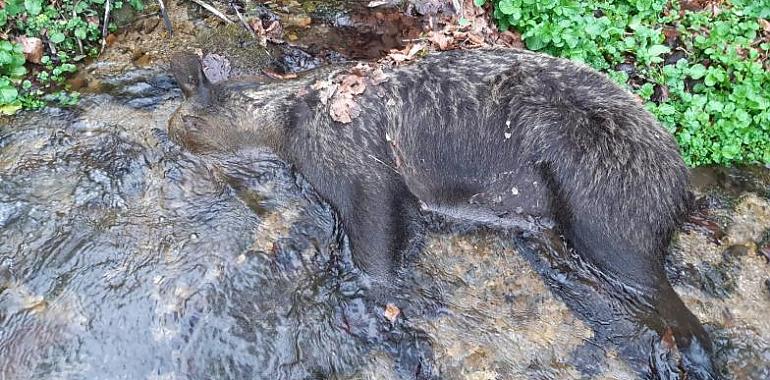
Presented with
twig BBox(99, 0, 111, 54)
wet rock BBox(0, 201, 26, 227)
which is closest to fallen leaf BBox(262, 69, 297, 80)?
twig BBox(99, 0, 111, 54)

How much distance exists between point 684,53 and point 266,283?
425 cm

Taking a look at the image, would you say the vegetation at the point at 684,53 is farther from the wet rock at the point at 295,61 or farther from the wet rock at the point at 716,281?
the wet rock at the point at 295,61

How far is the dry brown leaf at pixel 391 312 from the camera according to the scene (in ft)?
14.2

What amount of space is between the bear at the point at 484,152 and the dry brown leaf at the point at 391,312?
0.76 ft

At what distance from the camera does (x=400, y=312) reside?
4355mm

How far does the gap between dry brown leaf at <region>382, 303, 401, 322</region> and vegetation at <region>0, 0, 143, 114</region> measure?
3.33m

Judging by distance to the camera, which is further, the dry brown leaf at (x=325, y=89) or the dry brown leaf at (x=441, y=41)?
the dry brown leaf at (x=441, y=41)

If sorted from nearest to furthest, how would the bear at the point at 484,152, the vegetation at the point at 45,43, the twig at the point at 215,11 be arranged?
the bear at the point at 484,152 → the vegetation at the point at 45,43 → the twig at the point at 215,11

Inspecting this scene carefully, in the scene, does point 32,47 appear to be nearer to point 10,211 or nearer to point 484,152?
point 10,211

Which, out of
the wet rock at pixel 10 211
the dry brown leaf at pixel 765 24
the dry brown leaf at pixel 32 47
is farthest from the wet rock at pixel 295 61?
the dry brown leaf at pixel 765 24

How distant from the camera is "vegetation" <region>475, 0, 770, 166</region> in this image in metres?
5.27

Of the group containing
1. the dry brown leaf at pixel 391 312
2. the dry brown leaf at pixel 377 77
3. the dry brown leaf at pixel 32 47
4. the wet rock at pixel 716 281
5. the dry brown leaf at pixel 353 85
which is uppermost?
the dry brown leaf at pixel 377 77

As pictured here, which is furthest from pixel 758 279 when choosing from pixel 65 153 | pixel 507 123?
pixel 65 153

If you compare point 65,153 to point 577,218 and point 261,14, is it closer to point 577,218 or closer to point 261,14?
point 261,14
